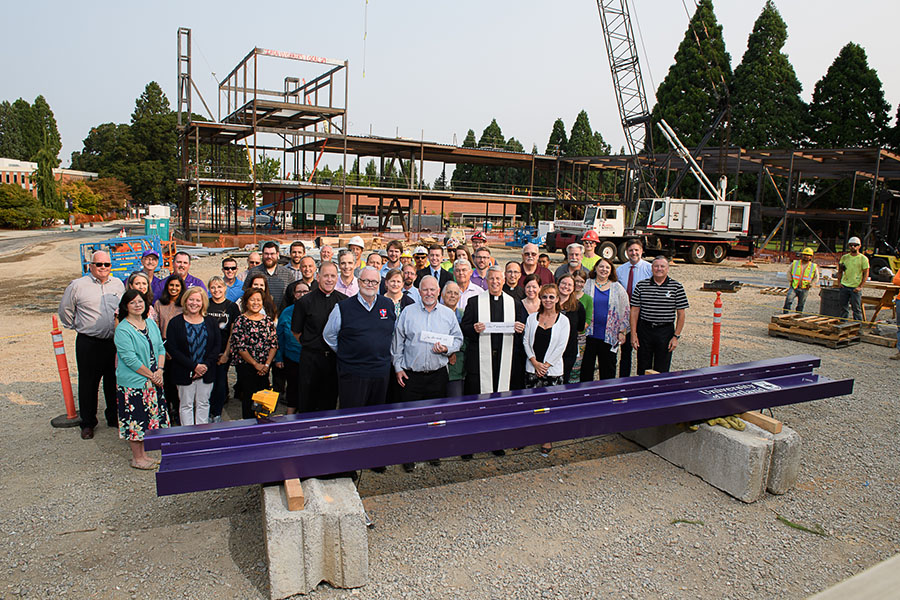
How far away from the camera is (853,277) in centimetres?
1102

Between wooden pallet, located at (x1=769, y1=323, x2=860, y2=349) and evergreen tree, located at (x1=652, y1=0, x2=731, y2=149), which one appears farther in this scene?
evergreen tree, located at (x1=652, y1=0, x2=731, y2=149)

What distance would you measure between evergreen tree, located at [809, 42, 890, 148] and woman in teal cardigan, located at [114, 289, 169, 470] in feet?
155

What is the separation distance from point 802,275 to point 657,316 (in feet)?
24.8

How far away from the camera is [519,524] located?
3.97 metres

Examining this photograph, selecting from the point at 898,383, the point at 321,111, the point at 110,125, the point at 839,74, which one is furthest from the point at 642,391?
the point at 110,125

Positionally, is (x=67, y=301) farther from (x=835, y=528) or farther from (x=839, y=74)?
(x=839, y=74)

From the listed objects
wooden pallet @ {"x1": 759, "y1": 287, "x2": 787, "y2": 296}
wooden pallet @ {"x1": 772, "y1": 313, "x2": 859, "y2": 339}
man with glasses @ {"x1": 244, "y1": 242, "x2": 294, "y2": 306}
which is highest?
man with glasses @ {"x1": 244, "y1": 242, "x2": 294, "y2": 306}

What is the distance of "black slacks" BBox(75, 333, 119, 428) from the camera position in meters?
A: 5.09

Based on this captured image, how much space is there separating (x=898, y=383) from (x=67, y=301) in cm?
971

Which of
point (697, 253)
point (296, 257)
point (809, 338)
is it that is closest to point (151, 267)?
point (296, 257)

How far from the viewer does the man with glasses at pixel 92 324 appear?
16.5 ft

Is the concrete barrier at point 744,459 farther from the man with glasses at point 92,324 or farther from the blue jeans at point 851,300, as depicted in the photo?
the blue jeans at point 851,300

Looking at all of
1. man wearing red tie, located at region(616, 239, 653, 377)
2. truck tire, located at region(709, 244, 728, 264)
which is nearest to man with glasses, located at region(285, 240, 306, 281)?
man wearing red tie, located at region(616, 239, 653, 377)

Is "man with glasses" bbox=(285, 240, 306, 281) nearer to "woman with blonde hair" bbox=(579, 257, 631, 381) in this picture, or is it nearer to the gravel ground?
the gravel ground
